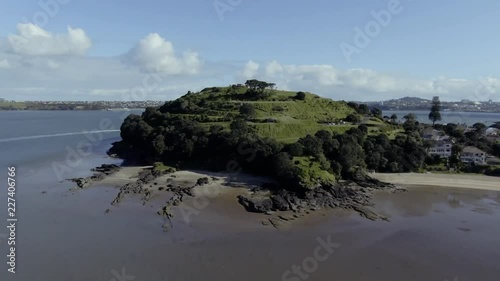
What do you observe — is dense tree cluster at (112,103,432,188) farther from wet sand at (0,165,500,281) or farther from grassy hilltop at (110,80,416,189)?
wet sand at (0,165,500,281)

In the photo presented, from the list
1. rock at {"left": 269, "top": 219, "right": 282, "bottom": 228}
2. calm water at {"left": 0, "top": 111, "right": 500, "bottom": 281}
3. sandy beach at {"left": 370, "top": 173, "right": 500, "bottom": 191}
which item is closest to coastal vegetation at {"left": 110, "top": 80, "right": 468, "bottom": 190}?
sandy beach at {"left": 370, "top": 173, "right": 500, "bottom": 191}

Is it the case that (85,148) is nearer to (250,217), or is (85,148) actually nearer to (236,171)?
(236,171)

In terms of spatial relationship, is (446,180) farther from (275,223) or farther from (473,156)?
(275,223)

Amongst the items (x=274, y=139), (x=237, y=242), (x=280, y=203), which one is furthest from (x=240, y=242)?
(x=274, y=139)

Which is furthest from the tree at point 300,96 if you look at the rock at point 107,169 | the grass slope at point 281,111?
the rock at point 107,169

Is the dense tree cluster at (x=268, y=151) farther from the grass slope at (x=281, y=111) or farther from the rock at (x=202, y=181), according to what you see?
the rock at (x=202, y=181)

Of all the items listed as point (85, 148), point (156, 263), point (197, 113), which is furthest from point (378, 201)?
point (85, 148)
